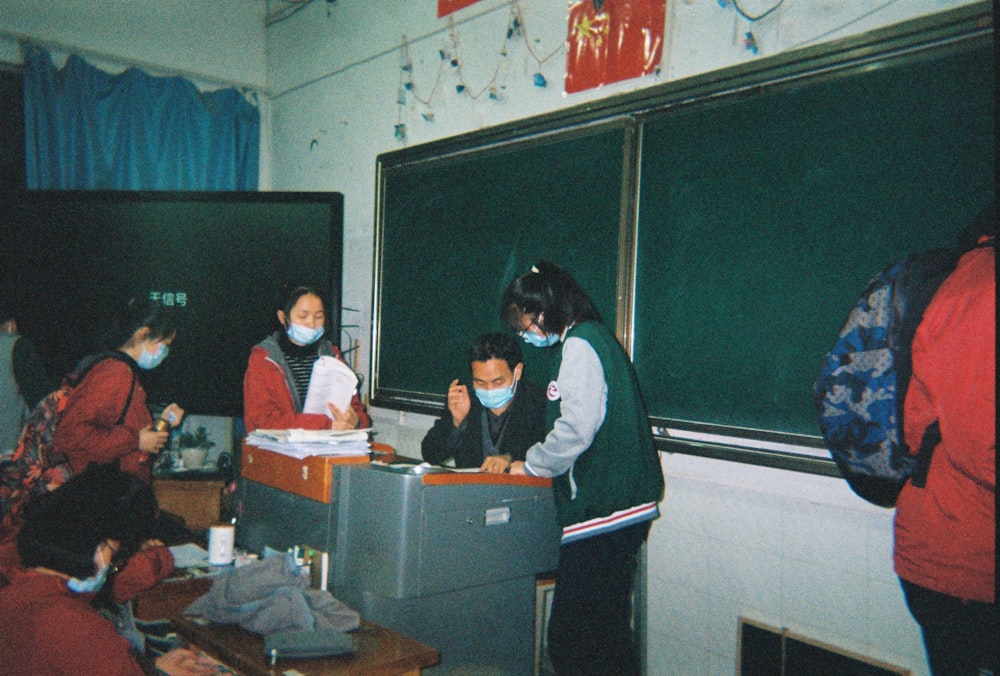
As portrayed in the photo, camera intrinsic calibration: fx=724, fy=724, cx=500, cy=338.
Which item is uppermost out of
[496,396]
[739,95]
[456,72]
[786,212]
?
[456,72]

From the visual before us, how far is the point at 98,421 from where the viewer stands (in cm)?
232

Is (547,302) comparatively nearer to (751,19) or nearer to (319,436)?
(319,436)

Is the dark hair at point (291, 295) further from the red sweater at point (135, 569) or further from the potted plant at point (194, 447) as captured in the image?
the potted plant at point (194, 447)

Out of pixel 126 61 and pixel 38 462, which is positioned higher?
pixel 126 61

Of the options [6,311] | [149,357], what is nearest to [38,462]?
[149,357]

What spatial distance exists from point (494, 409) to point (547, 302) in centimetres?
60

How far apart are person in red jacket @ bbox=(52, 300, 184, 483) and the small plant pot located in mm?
1347

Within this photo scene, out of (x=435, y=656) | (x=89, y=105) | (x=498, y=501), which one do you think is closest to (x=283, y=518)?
(x=498, y=501)

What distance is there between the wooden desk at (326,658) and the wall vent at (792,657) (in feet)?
3.63

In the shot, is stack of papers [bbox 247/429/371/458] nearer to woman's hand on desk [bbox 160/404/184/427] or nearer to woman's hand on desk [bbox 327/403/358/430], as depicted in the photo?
woman's hand on desk [bbox 327/403/358/430]

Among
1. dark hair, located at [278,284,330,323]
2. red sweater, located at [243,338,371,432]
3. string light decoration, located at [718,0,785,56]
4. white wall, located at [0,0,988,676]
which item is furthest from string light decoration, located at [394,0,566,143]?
red sweater, located at [243,338,371,432]

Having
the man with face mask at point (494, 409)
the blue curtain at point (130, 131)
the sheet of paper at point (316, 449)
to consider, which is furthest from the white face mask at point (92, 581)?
the blue curtain at point (130, 131)

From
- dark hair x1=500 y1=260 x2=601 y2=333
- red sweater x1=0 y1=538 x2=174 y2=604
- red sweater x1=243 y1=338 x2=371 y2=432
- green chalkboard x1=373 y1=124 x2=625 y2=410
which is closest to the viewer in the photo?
red sweater x1=0 y1=538 x2=174 y2=604

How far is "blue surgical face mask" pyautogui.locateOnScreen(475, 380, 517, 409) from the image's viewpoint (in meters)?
2.45
